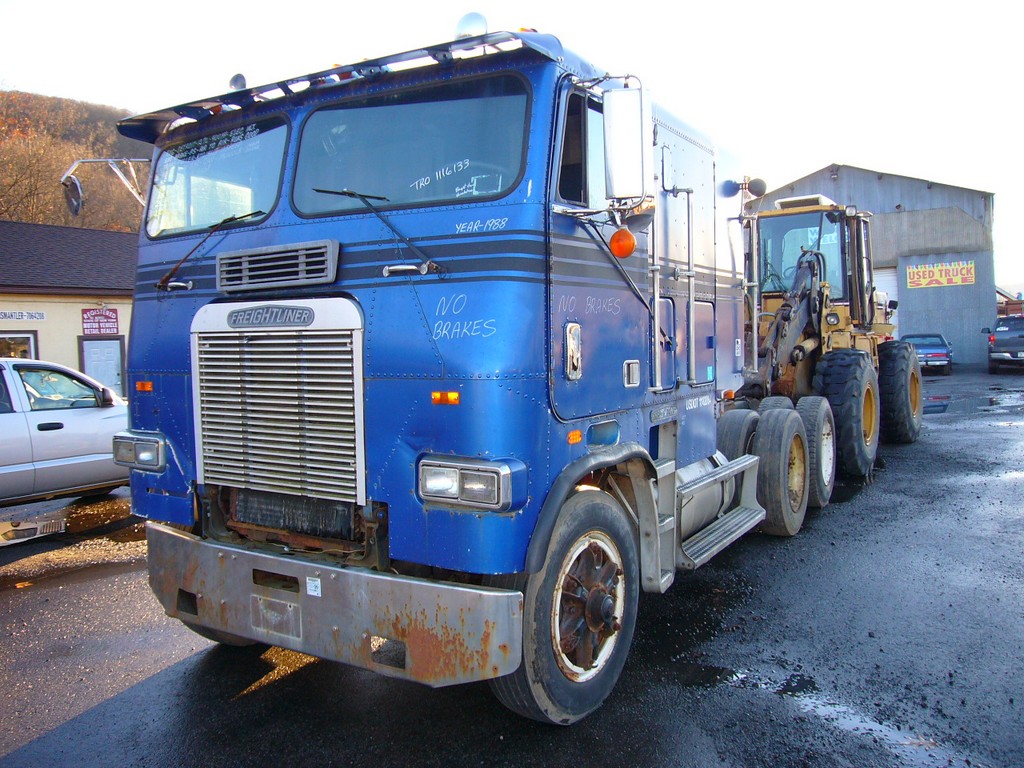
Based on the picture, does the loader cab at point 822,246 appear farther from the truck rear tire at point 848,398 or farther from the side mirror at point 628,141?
the side mirror at point 628,141

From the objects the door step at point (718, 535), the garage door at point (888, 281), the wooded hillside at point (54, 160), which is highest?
the wooded hillside at point (54, 160)

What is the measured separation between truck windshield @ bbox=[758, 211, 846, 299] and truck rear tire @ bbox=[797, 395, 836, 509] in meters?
2.52

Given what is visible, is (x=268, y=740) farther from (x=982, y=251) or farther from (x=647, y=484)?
(x=982, y=251)

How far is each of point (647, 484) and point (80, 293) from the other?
603 inches

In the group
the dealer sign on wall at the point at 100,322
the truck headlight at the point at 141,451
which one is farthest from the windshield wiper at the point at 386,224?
the dealer sign on wall at the point at 100,322

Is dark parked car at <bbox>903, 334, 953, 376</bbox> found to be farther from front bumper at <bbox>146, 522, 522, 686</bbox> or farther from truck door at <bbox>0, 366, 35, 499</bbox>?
front bumper at <bbox>146, 522, 522, 686</bbox>

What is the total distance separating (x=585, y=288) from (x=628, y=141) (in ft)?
2.23

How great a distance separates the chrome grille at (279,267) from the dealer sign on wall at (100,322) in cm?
1434

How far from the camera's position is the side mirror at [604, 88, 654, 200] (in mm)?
3273

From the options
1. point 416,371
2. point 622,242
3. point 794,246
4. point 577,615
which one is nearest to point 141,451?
point 416,371

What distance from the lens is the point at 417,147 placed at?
3.51 meters

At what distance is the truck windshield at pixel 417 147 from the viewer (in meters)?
3.36

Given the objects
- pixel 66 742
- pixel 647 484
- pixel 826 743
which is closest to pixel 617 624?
pixel 647 484

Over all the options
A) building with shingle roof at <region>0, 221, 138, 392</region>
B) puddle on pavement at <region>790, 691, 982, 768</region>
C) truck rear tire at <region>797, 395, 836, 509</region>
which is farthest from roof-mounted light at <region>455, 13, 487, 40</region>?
building with shingle roof at <region>0, 221, 138, 392</region>
